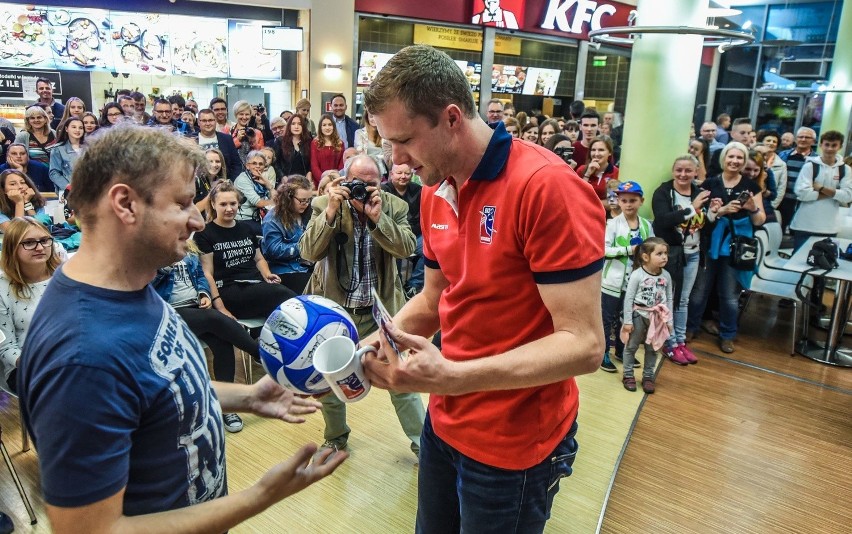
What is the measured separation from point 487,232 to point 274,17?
36.1 ft

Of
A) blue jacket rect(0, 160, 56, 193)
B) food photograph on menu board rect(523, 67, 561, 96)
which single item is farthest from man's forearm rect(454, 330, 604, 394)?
food photograph on menu board rect(523, 67, 561, 96)

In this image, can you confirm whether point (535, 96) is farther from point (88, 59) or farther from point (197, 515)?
point (197, 515)

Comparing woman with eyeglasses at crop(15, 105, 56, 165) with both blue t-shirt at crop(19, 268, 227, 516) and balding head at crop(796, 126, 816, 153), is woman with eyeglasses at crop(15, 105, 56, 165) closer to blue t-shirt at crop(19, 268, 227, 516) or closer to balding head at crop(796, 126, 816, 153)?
blue t-shirt at crop(19, 268, 227, 516)

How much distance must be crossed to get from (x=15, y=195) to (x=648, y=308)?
4662mm

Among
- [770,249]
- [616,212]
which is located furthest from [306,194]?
[770,249]

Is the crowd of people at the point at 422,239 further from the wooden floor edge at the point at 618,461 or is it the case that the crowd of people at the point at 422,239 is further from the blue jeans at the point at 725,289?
the wooden floor edge at the point at 618,461

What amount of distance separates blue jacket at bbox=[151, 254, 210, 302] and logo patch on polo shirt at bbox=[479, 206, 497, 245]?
9.28ft

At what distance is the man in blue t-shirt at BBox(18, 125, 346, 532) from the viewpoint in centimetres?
100

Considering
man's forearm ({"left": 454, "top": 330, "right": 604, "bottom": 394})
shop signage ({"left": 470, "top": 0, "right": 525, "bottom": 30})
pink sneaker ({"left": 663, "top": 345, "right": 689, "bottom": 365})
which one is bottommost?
pink sneaker ({"left": 663, "top": 345, "right": 689, "bottom": 365})

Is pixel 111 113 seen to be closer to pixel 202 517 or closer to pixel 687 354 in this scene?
pixel 687 354

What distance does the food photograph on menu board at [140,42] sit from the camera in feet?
33.3

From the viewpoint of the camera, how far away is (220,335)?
12.7 ft

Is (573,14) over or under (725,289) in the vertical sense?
over

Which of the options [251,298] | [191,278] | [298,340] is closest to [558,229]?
[298,340]
